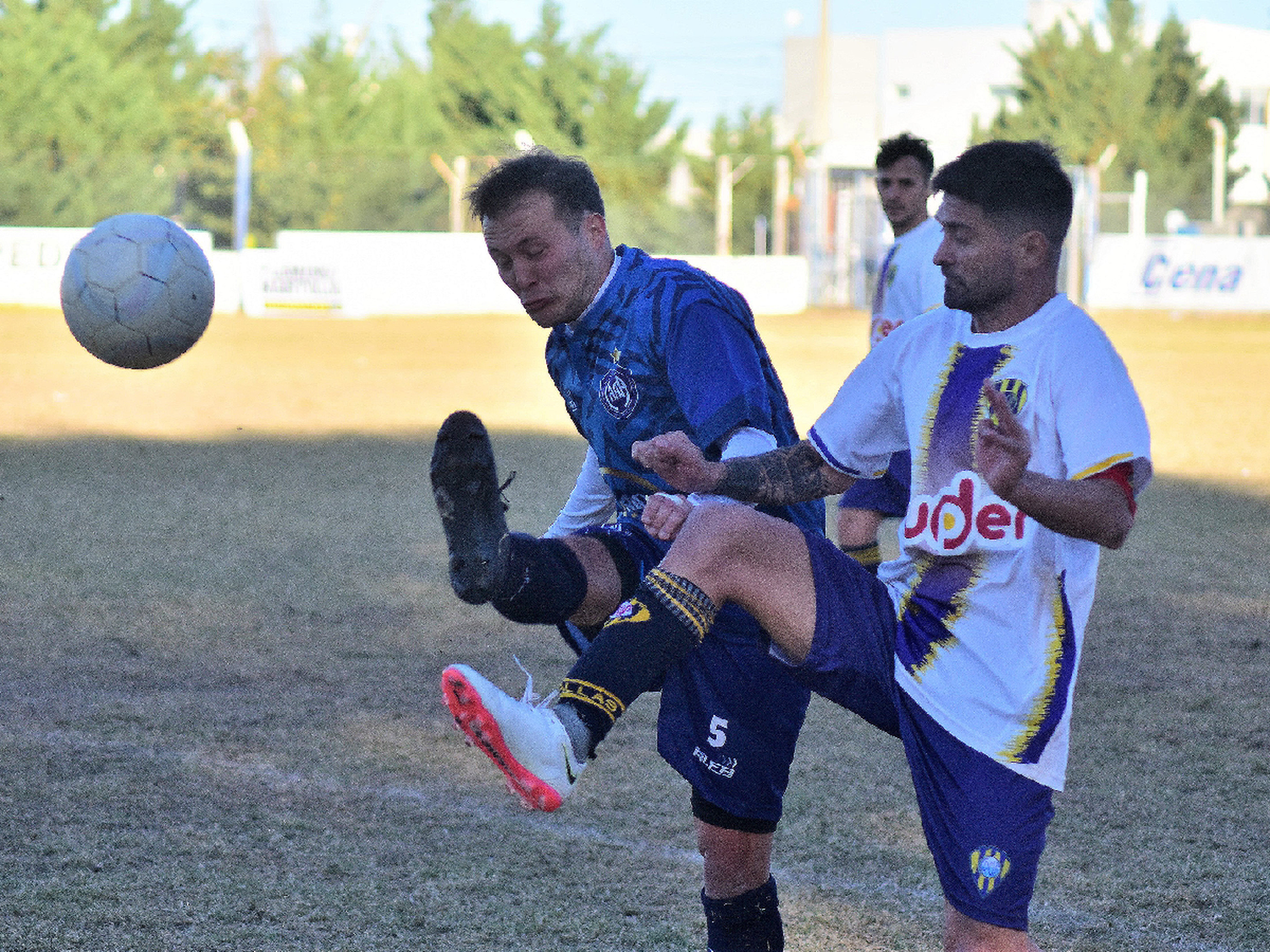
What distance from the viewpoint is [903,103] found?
6706 centimetres

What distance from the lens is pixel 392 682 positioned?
20.7 feet

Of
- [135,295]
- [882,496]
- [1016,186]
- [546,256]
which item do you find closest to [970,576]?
[1016,186]

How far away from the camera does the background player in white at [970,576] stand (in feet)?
9.65

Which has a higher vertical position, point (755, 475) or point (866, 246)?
point (755, 475)

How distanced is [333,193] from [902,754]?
117 ft

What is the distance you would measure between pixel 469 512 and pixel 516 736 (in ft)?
2.22

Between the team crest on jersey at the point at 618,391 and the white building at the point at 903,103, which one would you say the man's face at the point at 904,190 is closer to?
the team crest on jersey at the point at 618,391

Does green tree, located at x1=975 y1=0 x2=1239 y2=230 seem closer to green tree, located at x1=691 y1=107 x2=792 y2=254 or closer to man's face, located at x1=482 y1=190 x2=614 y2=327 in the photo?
green tree, located at x1=691 y1=107 x2=792 y2=254

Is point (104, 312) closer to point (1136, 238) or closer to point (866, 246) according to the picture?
point (1136, 238)

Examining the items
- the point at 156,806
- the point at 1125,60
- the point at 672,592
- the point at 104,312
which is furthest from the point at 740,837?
the point at 1125,60

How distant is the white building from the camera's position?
124ft

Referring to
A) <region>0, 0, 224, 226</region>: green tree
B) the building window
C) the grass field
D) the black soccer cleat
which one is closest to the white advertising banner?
<region>0, 0, 224, 226</region>: green tree

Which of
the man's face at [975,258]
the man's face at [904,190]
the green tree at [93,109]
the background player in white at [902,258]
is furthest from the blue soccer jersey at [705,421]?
the green tree at [93,109]

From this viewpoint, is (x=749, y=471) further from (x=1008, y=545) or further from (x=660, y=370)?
(x=1008, y=545)
